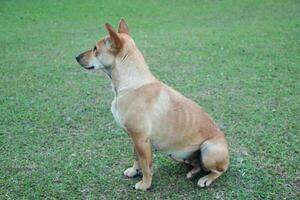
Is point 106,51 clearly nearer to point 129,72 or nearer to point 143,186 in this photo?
point 129,72

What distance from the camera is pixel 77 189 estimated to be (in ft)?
13.4

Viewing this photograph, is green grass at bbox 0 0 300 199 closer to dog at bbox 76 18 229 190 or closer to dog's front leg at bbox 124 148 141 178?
dog's front leg at bbox 124 148 141 178

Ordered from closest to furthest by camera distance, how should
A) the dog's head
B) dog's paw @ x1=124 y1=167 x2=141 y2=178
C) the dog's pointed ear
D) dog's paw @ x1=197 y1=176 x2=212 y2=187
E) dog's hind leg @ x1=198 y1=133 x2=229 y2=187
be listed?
the dog's pointed ear < the dog's head < dog's hind leg @ x1=198 y1=133 x2=229 y2=187 < dog's paw @ x1=197 y1=176 x2=212 y2=187 < dog's paw @ x1=124 y1=167 x2=141 y2=178

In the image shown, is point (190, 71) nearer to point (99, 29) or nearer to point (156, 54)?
point (156, 54)

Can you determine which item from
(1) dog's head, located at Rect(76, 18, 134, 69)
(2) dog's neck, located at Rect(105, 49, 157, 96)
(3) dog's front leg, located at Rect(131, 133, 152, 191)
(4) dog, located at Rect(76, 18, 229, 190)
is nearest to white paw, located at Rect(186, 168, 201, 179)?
(4) dog, located at Rect(76, 18, 229, 190)

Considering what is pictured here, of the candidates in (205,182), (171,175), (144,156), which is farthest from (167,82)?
(144,156)

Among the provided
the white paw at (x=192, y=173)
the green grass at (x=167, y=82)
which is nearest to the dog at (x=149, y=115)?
the white paw at (x=192, y=173)

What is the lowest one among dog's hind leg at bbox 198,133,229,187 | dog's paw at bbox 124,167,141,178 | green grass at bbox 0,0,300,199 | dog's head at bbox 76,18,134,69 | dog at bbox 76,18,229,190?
green grass at bbox 0,0,300,199

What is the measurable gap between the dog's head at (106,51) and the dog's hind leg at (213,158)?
3.93ft

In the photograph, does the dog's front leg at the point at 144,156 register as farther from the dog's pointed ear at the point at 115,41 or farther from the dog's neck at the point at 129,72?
the dog's pointed ear at the point at 115,41

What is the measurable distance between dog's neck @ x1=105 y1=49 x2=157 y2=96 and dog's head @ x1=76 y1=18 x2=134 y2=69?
65 mm

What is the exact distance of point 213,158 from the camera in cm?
393

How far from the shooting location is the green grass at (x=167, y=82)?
4.16m

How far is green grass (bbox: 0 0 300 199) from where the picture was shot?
13.7ft
